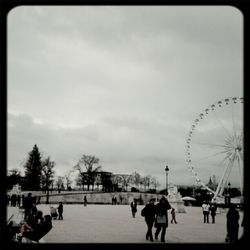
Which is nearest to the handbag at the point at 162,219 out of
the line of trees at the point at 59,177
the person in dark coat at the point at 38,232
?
the person in dark coat at the point at 38,232

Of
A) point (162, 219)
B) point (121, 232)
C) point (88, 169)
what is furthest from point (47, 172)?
point (162, 219)

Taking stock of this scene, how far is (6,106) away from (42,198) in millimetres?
60052

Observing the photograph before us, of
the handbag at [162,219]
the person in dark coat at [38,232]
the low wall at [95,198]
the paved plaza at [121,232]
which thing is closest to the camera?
the person in dark coat at [38,232]

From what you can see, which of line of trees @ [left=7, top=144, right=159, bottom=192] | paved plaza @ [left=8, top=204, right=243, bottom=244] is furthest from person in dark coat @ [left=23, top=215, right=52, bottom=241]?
line of trees @ [left=7, top=144, right=159, bottom=192]

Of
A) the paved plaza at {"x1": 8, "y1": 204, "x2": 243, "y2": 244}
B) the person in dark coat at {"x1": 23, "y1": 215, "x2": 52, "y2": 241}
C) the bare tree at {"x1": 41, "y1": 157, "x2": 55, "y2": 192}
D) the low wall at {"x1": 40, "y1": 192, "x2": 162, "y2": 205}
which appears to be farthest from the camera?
the bare tree at {"x1": 41, "y1": 157, "x2": 55, "y2": 192}

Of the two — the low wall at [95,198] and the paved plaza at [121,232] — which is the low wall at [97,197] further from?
the paved plaza at [121,232]

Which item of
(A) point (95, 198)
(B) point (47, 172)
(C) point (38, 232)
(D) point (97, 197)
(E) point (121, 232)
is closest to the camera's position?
(C) point (38, 232)

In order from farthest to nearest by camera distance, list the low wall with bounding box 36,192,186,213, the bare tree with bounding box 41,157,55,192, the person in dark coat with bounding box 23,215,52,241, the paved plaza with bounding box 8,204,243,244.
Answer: the bare tree with bounding box 41,157,55,192 < the low wall with bounding box 36,192,186,213 < the paved plaza with bounding box 8,204,243,244 < the person in dark coat with bounding box 23,215,52,241

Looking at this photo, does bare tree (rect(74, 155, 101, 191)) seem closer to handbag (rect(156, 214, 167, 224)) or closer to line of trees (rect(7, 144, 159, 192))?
line of trees (rect(7, 144, 159, 192))

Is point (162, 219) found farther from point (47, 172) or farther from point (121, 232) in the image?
point (47, 172)

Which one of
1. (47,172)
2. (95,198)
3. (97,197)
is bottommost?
(95,198)

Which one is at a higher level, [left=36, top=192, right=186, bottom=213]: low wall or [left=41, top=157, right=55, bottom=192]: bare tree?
[left=41, top=157, right=55, bottom=192]: bare tree
